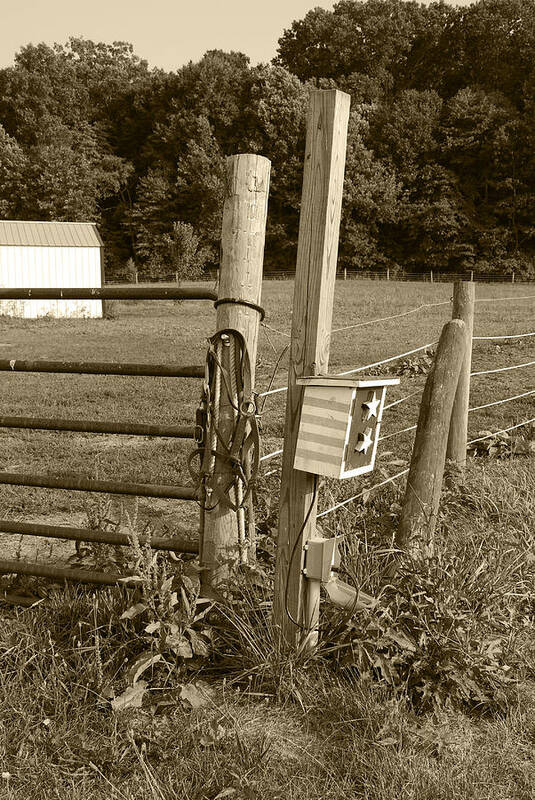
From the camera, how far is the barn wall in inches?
1110

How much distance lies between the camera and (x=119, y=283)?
1935 inches

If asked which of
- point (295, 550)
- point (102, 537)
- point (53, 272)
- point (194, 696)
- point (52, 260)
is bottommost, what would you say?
point (53, 272)

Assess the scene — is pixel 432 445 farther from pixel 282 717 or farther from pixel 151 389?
pixel 151 389

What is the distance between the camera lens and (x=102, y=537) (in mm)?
3438

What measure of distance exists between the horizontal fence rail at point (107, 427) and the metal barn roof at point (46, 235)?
26889 mm

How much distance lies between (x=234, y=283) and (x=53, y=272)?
27.9 meters

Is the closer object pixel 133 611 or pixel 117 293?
pixel 133 611

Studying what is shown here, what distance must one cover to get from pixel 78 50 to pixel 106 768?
89.4m

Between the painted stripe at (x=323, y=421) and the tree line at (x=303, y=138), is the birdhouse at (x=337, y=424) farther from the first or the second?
the tree line at (x=303, y=138)

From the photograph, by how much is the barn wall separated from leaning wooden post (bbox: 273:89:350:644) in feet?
84.6

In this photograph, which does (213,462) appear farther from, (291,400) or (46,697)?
(46,697)

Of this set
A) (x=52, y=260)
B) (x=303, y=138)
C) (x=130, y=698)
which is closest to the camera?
(x=130, y=698)

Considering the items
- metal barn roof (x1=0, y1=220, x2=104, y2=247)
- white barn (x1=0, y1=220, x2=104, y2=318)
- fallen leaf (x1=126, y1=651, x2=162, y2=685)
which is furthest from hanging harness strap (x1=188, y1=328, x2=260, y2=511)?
metal barn roof (x1=0, y1=220, x2=104, y2=247)

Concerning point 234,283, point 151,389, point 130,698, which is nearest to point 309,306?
point 234,283
